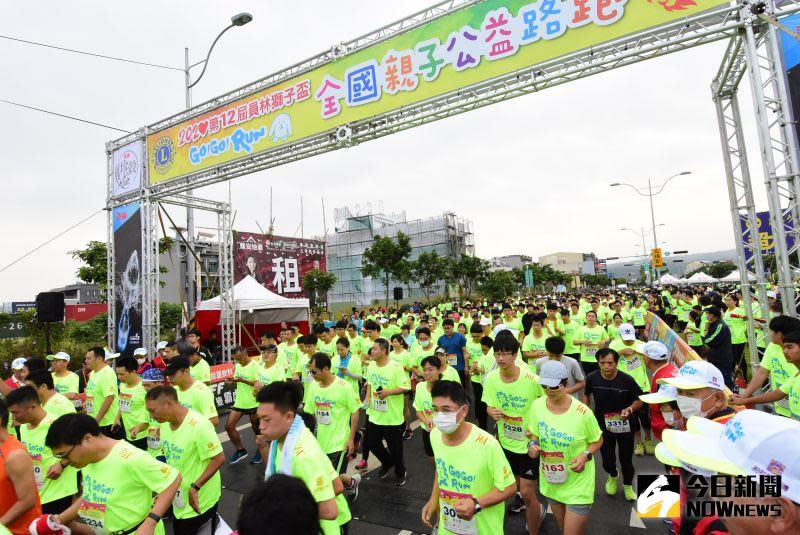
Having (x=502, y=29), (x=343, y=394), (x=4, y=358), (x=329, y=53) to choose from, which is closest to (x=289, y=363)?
(x=343, y=394)

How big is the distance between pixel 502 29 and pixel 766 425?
720 centimetres

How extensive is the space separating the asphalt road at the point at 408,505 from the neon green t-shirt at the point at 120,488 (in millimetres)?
1735

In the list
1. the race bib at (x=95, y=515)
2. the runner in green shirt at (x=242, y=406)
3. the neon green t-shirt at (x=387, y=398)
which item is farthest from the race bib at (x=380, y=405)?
the race bib at (x=95, y=515)

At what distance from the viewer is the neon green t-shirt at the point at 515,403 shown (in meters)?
4.18

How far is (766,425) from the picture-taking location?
51.8 inches

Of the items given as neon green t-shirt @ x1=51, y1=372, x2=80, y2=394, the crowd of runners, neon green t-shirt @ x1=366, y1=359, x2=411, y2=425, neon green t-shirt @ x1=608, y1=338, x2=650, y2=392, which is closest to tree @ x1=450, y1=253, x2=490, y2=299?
the crowd of runners

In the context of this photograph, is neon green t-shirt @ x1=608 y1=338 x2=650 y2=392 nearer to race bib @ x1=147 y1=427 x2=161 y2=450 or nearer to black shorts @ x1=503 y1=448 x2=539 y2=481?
black shorts @ x1=503 y1=448 x2=539 y2=481

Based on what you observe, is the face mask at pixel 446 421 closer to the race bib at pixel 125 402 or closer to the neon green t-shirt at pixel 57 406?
the neon green t-shirt at pixel 57 406

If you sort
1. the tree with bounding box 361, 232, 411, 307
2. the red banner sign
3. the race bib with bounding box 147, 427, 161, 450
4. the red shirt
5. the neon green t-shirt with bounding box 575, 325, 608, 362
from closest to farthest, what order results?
1. the red shirt
2. the race bib with bounding box 147, 427, 161, 450
3. the neon green t-shirt with bounding box 575, 325, 608, 362
4. the red banner sign
5. the tree with bounding box 361, 232, 411, 307

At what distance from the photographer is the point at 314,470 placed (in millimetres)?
2502

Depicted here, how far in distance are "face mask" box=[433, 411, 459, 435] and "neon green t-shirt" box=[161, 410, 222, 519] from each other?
1.81 metres

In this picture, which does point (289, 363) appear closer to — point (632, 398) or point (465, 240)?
point (632, 398)

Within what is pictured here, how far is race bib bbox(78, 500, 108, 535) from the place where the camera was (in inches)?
106

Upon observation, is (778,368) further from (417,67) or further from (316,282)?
(316,282)
